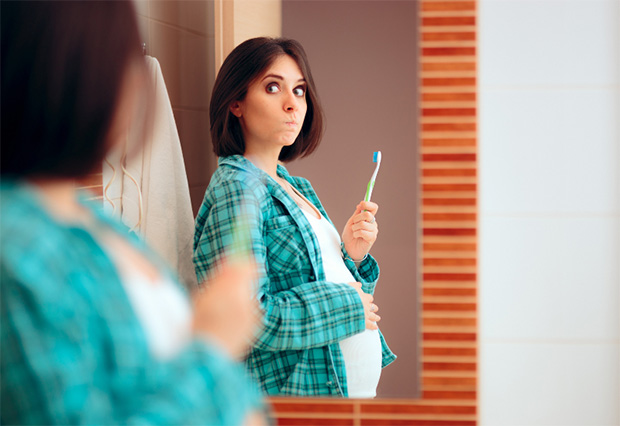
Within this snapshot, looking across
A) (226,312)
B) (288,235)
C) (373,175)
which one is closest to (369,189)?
(373,175)

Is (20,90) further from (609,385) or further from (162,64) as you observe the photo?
(609,385)

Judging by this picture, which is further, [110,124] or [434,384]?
[434,384]

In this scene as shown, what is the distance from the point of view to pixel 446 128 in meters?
1.00

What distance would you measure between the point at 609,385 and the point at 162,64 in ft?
2.89

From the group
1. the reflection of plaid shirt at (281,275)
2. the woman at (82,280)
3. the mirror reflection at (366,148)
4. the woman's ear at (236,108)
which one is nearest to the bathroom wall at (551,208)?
the mirror reflection at (366,148)

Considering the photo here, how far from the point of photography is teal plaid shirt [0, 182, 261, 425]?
371 millimetres

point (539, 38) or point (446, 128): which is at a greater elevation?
point (539, 38)

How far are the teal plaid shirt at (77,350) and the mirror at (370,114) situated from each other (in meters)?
0.60

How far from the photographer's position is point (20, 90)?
417mm

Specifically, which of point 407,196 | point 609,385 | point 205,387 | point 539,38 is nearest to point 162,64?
point 407,196

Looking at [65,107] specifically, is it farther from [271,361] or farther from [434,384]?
[434,384]

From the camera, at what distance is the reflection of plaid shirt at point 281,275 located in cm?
94

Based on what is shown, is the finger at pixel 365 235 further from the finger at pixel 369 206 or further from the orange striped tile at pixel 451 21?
the orange striped tile at pixel 451 21

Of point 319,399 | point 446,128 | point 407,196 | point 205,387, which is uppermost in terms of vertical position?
point 446,128
